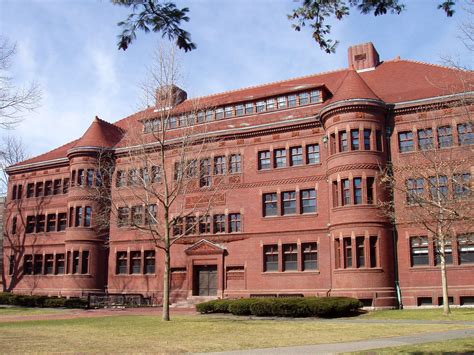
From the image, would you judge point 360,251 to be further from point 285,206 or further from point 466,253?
point 285,206

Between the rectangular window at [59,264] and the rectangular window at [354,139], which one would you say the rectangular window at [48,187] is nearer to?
the rectangular window at [59,264]

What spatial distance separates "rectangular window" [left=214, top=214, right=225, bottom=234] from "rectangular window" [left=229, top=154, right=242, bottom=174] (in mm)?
3263

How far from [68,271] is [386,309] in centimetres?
2402

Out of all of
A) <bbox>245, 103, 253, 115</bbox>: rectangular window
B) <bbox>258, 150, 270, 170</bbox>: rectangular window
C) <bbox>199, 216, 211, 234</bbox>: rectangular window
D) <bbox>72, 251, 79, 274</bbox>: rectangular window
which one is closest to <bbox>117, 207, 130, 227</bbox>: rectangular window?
<bbox>72, 251, 79, 274</bbox>: rectangular window

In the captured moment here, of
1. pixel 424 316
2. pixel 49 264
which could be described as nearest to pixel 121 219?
pixel 424 316

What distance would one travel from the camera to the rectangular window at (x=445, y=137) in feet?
100.0

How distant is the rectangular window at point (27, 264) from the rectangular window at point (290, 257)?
75.4ft

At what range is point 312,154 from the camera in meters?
34.5

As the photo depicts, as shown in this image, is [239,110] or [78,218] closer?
[239,110]

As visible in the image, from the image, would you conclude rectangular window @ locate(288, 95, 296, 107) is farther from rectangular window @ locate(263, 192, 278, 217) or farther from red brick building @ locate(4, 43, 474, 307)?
rectangular window @ locate(263, 192, 278, 217)

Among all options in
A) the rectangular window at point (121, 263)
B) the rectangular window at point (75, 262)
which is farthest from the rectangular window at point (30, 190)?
the rectangular window at point (121, 263)

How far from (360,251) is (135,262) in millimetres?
17532

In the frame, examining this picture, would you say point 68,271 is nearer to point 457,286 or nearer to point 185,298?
point 185,298

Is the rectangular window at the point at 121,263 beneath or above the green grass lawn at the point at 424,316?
above
